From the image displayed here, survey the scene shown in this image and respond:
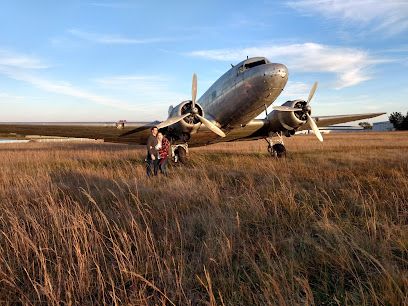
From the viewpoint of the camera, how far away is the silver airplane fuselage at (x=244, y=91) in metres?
14.3

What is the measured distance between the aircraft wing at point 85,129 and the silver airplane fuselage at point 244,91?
12.0 ft

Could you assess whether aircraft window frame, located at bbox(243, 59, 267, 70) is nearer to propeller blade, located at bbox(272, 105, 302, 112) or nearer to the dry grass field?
propeller blade, located at bbox(272, 105, 302, 112)

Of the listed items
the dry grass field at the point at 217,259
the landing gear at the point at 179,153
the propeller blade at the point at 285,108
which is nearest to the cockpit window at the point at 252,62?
the propeller blade at the point at 285,108

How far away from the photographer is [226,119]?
55.7ft

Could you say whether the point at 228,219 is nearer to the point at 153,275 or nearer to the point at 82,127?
the point at 153,275

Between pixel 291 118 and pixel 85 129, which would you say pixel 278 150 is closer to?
pixel 291 118

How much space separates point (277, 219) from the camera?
5.04 meters

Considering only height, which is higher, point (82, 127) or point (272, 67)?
point (272, 67)

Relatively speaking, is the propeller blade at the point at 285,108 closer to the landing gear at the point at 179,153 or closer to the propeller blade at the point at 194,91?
the propeller blade at the point at 194,91

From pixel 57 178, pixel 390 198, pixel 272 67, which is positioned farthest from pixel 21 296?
pixel 272 67

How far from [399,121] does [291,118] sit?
10268 cm

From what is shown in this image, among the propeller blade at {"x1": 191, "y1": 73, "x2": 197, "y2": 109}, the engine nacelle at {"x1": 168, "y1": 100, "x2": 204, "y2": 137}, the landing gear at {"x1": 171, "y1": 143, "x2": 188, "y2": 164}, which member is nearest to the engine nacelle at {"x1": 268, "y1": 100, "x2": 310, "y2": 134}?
the engine nacelle at {"x1": 168, "y1": 100, "x2": 204, "y2": 137}

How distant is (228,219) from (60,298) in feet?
8.71

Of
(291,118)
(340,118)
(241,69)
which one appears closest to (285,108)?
(291,118)
